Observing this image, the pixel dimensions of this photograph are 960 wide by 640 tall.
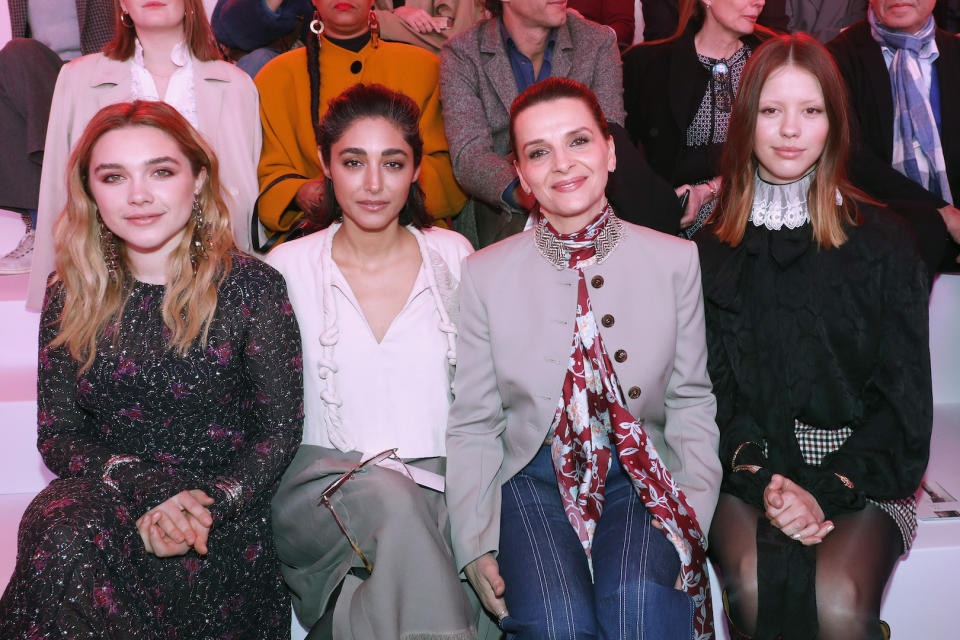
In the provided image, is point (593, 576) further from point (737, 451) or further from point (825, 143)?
point (825, 143)

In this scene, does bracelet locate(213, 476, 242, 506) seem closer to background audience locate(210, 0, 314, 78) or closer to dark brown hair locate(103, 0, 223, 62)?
dark brown hair locate(103, 0, 223, 62)

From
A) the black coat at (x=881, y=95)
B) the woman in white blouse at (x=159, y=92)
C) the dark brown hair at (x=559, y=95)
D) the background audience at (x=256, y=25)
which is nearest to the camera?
the dark brown hair at (x=559, y=95)

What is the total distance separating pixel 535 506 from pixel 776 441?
0.59 metres

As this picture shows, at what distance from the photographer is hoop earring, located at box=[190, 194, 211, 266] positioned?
6.67ft

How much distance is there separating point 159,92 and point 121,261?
98 cm

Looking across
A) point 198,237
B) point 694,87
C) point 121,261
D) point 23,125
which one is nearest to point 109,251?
point 121,261

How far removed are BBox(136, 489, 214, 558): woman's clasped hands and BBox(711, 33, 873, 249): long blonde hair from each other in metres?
1.36

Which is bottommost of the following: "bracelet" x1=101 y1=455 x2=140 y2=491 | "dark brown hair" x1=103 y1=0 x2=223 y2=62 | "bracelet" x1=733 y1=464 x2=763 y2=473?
"bracelet" x1=101 y1=455 x2=140 y2=491

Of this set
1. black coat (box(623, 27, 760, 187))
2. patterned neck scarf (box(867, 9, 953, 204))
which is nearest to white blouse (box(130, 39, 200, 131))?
black coat (box(623, 27, 760, 187))

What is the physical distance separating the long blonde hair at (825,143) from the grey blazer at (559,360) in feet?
0.84

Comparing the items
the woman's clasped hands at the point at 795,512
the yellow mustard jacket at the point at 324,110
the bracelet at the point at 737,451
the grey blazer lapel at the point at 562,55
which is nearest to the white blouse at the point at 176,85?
the yellow mustard jacket at the point at 324,110

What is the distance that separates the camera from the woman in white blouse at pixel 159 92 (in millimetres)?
2758

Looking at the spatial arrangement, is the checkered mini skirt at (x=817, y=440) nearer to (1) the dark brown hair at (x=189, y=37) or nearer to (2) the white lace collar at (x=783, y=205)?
(2) the white lace collar at (x=783, y=205)

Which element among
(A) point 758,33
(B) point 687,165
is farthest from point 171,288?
(A) point 758,33
